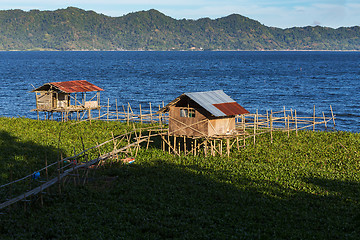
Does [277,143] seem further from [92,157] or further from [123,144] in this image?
[92,157]

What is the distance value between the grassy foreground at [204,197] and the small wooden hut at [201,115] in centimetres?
217

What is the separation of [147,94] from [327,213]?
2705 inches

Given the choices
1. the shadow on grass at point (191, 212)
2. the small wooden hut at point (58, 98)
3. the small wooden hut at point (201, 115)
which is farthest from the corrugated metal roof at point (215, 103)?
the small wooden hut at point (58, 98)

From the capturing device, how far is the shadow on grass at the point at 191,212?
20203mm

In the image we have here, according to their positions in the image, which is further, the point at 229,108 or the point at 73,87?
the point at 73,87

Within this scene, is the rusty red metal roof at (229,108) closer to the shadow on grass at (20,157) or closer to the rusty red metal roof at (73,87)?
the shadow on grass at (20,157)

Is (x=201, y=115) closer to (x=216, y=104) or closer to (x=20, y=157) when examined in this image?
(x=216, y=104)

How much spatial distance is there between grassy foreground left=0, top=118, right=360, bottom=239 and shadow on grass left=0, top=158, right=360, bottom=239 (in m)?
0.05

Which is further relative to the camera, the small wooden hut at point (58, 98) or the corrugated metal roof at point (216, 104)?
the small wooden hut at point (58, 98)

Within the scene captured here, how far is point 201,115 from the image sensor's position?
35656mm

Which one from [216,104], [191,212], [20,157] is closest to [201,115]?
[216,104]

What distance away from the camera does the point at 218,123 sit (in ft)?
119

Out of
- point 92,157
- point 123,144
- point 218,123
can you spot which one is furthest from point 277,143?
point 92,157

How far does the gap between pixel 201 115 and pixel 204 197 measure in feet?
37.6
